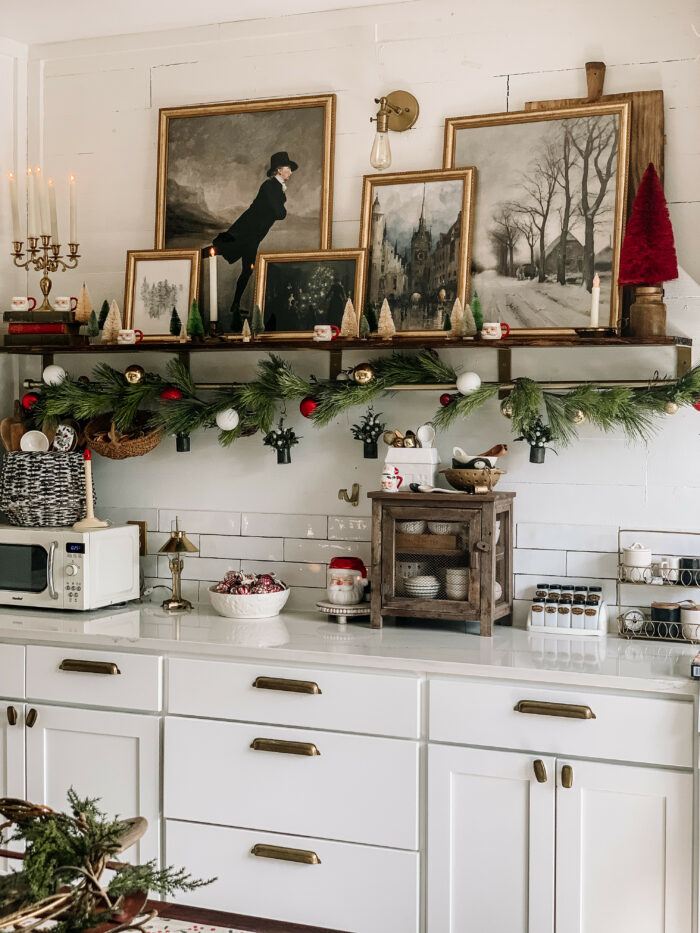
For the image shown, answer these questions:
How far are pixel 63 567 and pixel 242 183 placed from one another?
1.35 meters

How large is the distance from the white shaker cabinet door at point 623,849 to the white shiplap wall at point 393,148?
2.53ft

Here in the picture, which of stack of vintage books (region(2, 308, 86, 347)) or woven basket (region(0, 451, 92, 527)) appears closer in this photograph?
→ woven basket (region(0, 451, 92, 527))

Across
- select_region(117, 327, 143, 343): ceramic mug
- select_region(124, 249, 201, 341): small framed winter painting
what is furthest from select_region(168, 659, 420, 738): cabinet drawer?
select_region(124, 249, 201, 341): small framed winter painting

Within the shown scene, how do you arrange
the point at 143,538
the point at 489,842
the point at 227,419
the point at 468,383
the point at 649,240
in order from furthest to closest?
the point at 143,538, the point at 227,419, the point at 468,383, the point at 649,240, the point at 489,842

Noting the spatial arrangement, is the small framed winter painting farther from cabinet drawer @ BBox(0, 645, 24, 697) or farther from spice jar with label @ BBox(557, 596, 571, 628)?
spice jar with label @ BBox(557, 596, 571, 628)

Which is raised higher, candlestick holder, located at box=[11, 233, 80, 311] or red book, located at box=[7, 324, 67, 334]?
candlestick holder, located at box=[11, 233, 80, 311]

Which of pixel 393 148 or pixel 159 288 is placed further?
pixel 159 288

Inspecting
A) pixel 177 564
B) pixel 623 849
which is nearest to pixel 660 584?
pixel 623 849

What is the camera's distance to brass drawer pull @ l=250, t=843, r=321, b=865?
8.87 feet

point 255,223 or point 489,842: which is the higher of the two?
point 255,223

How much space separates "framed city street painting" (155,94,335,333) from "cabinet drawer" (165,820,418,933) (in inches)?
60.4

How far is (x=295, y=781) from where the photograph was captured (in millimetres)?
2738

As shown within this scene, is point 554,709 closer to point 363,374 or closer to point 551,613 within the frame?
point 551,613

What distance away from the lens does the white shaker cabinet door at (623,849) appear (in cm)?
243
